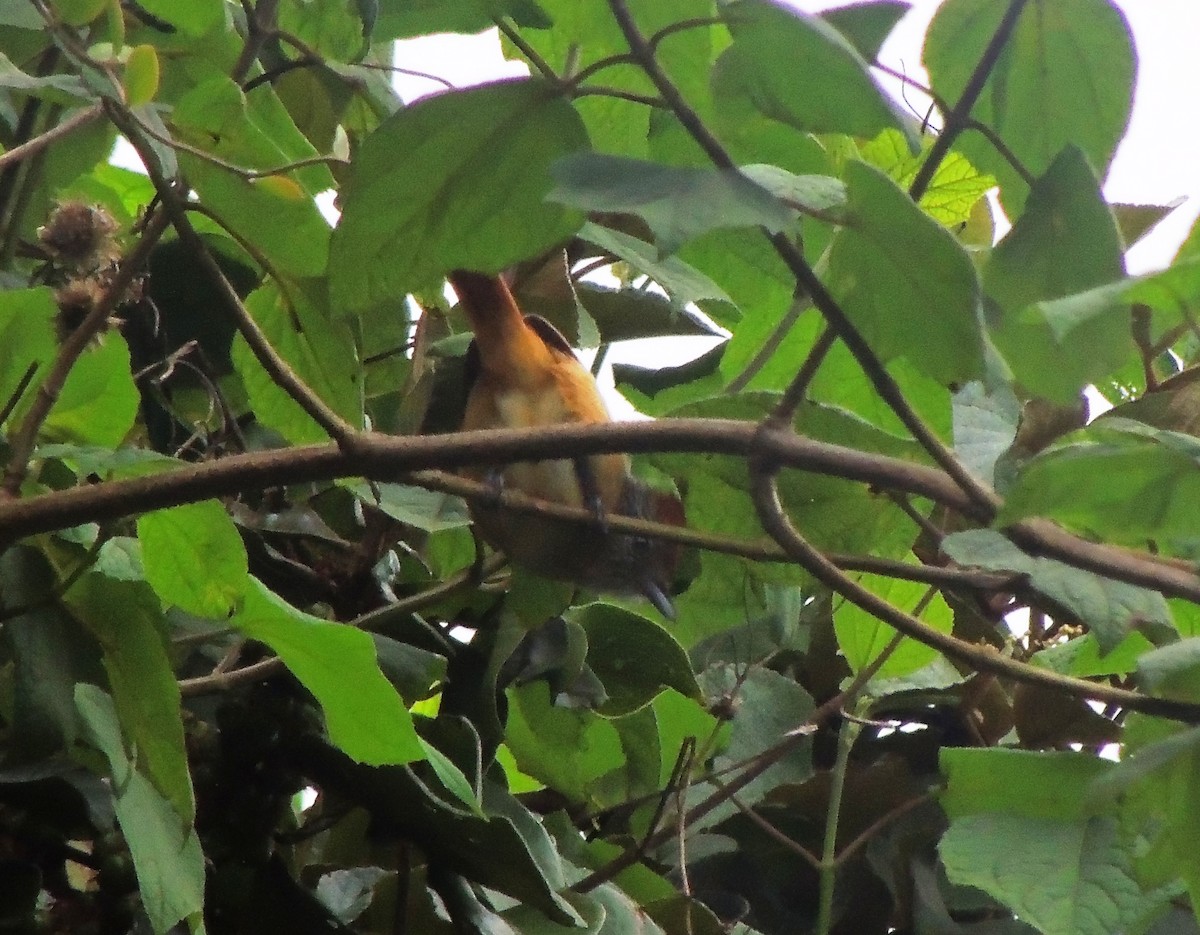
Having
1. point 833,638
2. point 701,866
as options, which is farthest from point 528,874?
point 833,638

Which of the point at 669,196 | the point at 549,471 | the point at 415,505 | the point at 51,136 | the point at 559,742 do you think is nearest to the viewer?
the point at 669,196

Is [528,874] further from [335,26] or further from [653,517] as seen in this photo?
[653,517]

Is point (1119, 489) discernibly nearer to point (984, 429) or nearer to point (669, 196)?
point (669, 196)

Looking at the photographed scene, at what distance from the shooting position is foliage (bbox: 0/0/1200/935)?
45 centimetres

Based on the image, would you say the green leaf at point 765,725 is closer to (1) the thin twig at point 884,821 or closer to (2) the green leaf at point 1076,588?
(1) the thin twig at point 884,821

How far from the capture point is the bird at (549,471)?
964 mm

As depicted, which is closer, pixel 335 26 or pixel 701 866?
pixel 335 26

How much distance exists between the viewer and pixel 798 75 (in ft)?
1.41

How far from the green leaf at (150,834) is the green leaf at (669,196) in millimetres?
372

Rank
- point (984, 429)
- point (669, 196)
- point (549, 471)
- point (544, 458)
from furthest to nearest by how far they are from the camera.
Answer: point (549, 471) → point (984, 429) → point (544, 458) → point (669, 196)

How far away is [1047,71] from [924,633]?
235 millimetres

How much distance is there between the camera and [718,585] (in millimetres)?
938

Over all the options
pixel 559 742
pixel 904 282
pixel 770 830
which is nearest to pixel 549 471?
pixel 559 742

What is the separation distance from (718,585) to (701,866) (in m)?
0.28
